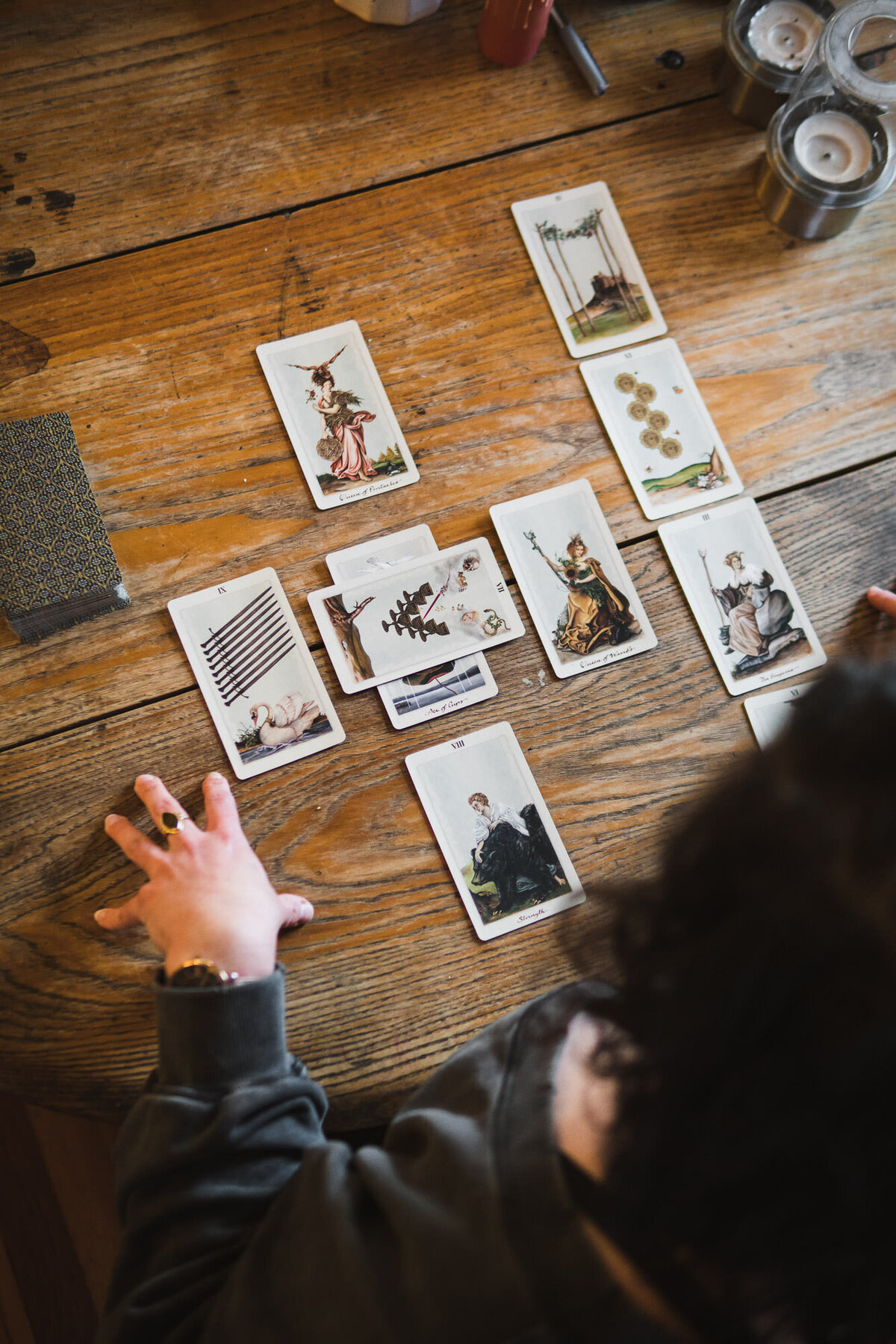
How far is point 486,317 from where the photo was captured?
3.89ft

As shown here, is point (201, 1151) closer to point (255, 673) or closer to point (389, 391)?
point (255, 673)

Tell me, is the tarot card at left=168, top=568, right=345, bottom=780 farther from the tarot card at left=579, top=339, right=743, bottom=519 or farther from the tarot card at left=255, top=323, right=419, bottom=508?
the tarot card at left=579, top=339, right=743, bottom=519

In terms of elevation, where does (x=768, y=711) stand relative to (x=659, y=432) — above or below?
below

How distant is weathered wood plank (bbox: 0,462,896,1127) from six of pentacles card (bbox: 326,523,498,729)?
19 millimetres

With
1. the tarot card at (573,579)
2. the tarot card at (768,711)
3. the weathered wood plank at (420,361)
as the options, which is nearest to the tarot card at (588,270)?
the weathered wood plank at (420,361)

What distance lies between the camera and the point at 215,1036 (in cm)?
88

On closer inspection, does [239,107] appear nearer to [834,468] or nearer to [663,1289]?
[834,468]

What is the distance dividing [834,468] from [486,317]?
1.66 ft

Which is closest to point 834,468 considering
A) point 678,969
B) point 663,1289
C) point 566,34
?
point 566,34

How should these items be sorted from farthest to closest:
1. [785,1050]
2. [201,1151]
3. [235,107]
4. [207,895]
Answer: [235,107], [207,895], [201,1151], [785,1050]

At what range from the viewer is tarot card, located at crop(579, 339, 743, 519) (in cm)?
118

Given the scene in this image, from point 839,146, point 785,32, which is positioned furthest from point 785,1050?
point 785,32

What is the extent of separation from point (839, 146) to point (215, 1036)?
1.33m

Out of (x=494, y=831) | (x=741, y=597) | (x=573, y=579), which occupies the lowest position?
(x=494, y=831)
